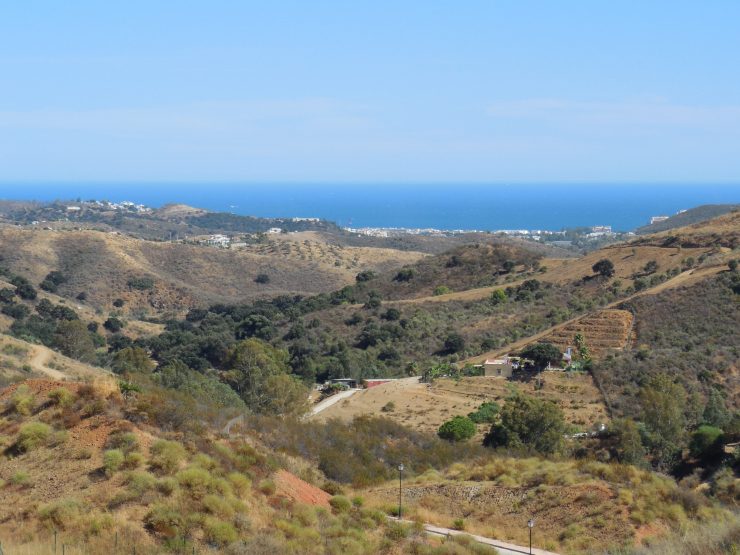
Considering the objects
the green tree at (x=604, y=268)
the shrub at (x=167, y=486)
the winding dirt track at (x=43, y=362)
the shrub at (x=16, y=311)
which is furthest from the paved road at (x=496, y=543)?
the shrub at (x=16, y=311)

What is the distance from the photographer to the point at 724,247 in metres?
56.7

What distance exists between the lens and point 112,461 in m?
15.2

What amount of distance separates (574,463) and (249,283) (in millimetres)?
78399

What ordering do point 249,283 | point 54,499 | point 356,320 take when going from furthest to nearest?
point 249,283 < point 356,320 < point 54,499

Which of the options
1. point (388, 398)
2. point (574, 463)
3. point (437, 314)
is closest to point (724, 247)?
point (437, 314)

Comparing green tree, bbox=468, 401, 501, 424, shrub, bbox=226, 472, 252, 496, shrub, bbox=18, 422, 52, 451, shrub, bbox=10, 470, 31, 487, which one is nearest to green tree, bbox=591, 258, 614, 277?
green tree, bbox=468, 401, 501, 424

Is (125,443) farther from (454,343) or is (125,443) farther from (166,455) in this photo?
(454,343)

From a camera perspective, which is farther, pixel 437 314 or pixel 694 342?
pixel 437 314

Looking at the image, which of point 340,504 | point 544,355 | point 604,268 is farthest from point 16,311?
point 340,504

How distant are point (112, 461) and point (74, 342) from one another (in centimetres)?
3579

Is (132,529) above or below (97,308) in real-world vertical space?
above

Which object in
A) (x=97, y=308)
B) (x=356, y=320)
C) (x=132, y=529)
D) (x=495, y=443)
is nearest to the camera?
(x=132, y=529)

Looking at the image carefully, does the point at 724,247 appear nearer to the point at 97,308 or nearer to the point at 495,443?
the point at 495,443

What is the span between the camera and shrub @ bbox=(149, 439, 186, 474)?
1535 centimetres
